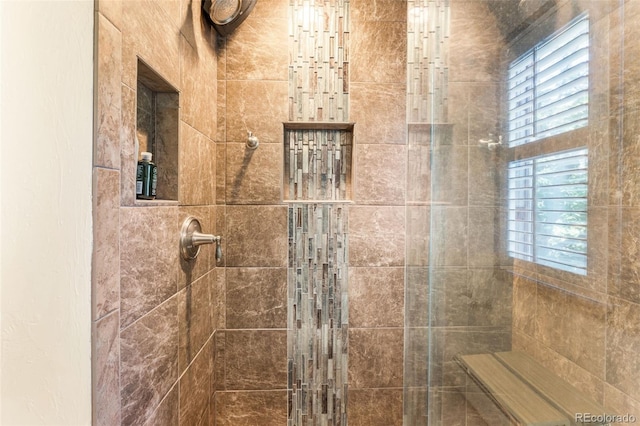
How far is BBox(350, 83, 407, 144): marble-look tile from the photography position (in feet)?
4.63

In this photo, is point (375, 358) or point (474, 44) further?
point (375, 358)

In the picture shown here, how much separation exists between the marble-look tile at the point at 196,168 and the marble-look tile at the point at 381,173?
2.26 ft

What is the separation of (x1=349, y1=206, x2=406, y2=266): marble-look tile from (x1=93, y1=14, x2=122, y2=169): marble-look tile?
1.01m

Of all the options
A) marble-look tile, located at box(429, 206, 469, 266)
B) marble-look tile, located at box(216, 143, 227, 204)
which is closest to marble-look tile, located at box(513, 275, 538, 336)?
marble-look tile, located at box(429, 206, 469, 266)

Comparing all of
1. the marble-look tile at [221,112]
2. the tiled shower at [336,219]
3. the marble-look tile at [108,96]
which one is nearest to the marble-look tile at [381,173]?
the tiled shower at [336,219]

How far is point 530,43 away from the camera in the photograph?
87cm

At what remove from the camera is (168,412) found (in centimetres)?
93

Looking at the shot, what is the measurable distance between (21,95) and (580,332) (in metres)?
1.45

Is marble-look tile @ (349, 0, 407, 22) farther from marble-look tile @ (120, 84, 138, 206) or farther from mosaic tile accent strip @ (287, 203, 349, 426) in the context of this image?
marble-look tile @ (120, 84, 138, 206)

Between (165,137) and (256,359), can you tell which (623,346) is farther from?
(165,137)

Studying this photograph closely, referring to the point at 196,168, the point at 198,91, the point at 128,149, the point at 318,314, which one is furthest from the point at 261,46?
the point at 318,314

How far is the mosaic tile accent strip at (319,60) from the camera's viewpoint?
1.39m

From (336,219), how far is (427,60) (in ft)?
2.68

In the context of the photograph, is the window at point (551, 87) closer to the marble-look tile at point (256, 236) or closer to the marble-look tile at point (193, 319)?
the marble-look tile at point (256, 236)
